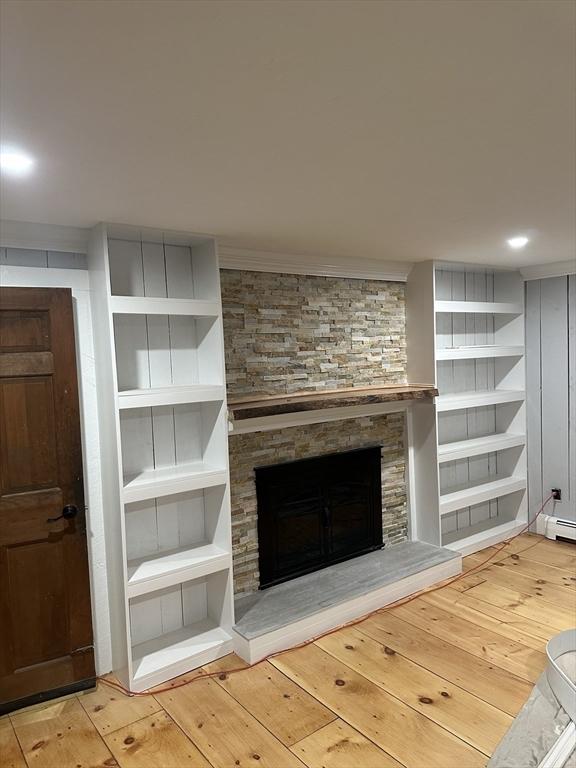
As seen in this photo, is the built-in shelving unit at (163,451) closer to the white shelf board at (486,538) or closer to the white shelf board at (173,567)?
the white shelf board at (173,567)

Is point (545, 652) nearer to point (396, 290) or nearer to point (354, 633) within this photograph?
point (354, 633)

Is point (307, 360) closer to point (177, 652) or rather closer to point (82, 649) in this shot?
point (177, 652)

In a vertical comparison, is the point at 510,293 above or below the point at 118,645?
above

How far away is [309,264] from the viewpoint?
3857 mm

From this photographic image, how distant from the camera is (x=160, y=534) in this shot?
10.8ft

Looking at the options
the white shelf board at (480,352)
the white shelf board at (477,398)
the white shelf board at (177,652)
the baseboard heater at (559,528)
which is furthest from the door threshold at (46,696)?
the baseboard heater at (559,528)

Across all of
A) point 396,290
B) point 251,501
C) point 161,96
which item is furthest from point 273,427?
point 161,96

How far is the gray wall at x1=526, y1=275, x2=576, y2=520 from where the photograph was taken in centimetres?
492

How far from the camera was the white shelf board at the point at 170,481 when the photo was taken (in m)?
2.92

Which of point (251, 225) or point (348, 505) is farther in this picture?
point (348, 505)

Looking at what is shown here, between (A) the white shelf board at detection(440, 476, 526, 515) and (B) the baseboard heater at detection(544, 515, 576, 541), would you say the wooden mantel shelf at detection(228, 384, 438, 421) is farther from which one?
(B) the baseboard heater at detection(544, 515, 576, 541)

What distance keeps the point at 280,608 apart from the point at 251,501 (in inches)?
26.8

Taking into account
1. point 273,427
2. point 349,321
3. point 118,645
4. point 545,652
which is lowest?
point 545,652

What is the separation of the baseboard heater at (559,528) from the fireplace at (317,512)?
5.62 ft
